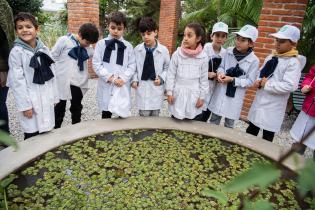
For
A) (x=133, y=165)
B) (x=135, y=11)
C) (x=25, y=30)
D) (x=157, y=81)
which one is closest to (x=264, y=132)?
(x=157, y=81)

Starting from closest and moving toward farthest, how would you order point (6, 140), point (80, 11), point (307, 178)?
point (307, 178), point (6, 140), point (80, 11)

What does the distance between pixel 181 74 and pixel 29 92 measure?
5.21ft

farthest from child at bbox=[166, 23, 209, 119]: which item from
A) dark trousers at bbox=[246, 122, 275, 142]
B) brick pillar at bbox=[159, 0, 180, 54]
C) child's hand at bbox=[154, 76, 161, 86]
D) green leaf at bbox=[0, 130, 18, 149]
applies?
brick pillar at bbox=[159, 0, 180, 54]

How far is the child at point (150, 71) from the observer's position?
10.1 ft

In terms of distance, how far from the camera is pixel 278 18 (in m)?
3.82

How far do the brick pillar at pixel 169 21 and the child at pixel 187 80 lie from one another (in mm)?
5339

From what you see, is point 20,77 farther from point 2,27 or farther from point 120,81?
point 120,81

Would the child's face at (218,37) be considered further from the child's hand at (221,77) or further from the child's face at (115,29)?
the child's face at (115,29)

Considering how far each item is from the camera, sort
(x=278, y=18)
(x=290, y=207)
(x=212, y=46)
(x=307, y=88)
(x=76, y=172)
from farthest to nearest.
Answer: (x=278, y=18)
(x=212, y=46)
(x=307, y=88)
(x=76, y=172)
(x=290, y=207)

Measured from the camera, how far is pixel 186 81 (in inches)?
121

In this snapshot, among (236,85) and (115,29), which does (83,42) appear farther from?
(236,85)

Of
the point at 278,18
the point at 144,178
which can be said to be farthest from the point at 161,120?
the point at 278,18

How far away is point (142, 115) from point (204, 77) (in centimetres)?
93

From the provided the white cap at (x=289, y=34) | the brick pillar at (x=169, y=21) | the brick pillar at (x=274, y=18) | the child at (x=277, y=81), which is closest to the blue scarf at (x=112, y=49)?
the child at (x=277, y=81)
